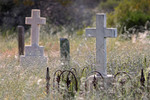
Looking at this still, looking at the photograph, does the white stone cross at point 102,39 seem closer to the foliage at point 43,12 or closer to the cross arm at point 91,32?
the cross arm at point 91,32

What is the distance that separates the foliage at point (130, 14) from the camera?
546 inches

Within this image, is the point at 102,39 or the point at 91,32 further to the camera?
the point at 91,32

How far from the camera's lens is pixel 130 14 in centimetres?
1441

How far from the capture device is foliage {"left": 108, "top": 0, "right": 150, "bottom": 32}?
45.5 feet

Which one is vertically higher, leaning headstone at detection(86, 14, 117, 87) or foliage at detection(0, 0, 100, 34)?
foliage at detection(0, 0, 100, 34)

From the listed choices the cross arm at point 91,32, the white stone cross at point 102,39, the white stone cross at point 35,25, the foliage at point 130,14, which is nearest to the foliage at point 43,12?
the foliage at point 130,14

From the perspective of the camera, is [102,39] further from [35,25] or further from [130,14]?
[130,14]

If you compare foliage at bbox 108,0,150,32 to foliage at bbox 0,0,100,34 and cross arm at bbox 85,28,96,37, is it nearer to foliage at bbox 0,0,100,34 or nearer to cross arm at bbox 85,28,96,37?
foliage at bbox 0,0,100,34

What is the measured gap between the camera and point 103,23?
527 centimetres

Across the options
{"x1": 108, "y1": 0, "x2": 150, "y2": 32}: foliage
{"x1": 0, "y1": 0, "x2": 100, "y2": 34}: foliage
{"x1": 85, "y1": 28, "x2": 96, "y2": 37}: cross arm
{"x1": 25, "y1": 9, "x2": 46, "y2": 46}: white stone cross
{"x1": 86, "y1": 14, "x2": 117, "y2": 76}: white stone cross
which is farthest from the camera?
{"x1": 0, "y1": 0, "x2": 100, "y2": 34}: foliage

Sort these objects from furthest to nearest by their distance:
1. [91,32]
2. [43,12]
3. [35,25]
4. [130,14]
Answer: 1. [43,12]
2. [130,14]
3. [35,25]
4. [91,32]

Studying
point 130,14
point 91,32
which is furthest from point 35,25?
point 130,14

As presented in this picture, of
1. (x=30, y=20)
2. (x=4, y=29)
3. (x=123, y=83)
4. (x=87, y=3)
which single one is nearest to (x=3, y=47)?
(x=30, y=20)

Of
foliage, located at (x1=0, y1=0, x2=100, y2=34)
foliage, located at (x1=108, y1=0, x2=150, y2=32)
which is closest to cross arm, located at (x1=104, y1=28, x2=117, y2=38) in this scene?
foliage, located at (x1=108, y1=0, x2=150, y2=32)
